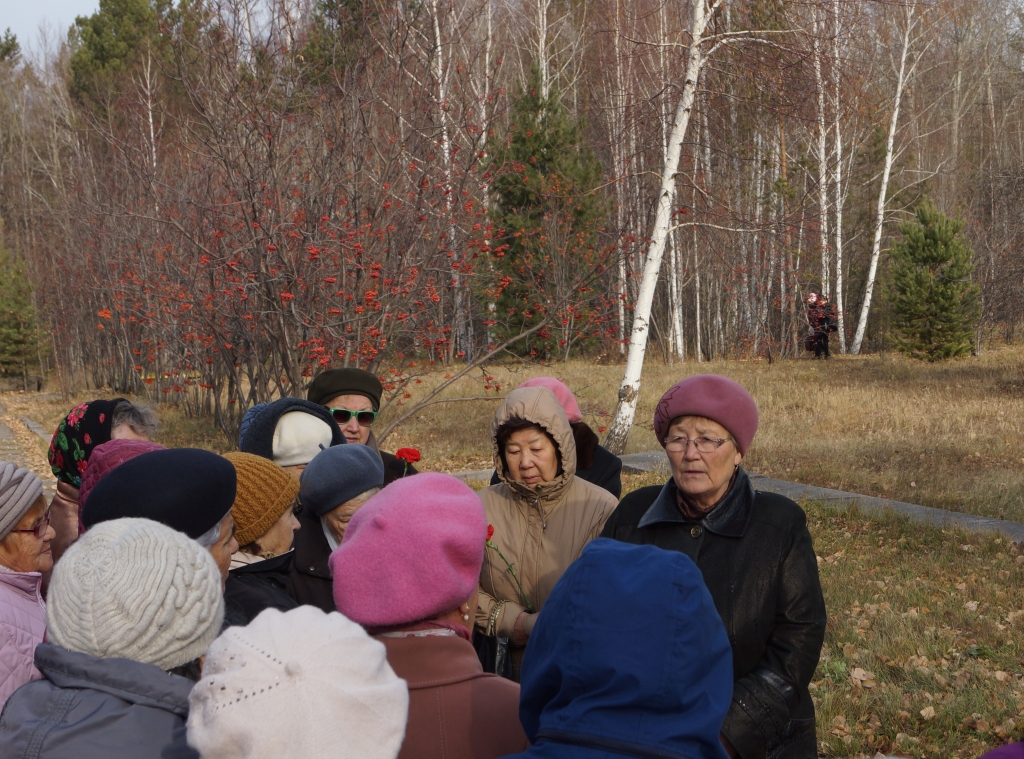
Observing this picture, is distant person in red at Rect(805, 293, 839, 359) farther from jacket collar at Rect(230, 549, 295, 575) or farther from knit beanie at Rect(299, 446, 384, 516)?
jacket collar at Rect(230, 549, 295, 575)

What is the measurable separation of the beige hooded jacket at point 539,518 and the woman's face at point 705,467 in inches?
20.8

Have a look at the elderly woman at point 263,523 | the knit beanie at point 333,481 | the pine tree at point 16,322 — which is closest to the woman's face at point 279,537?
the elderly woman at point 263,523

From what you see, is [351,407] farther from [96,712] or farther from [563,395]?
[96,712]

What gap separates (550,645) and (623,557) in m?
0.19

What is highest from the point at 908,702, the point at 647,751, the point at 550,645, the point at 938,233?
the point at 938,233

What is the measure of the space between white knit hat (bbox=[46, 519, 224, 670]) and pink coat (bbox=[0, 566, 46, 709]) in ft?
1.03

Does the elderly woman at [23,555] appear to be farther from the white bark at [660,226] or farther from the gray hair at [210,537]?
the white bark at [660,226]

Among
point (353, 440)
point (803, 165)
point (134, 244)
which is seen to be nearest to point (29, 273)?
point (134, 244)

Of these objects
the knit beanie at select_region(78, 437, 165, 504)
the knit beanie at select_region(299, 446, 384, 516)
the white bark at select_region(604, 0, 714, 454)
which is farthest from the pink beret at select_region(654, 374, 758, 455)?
the white bark at select_region(604, 0, 714, 454)

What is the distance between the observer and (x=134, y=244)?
51.1 ft

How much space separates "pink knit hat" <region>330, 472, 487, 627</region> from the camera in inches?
75.0

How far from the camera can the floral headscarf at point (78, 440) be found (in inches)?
151

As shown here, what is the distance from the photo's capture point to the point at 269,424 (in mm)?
3896

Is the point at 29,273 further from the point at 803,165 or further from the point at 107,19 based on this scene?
the point at 803,165
